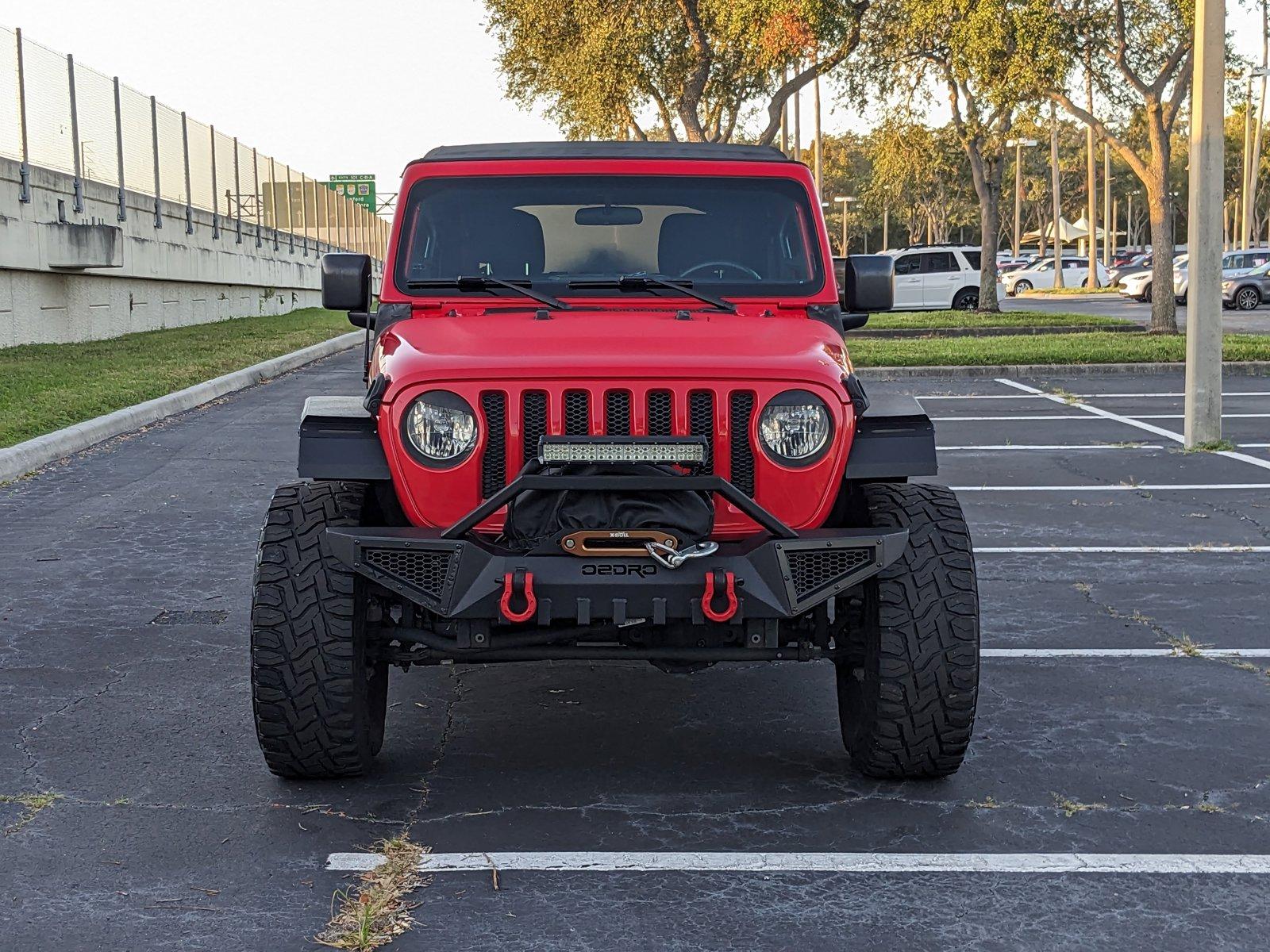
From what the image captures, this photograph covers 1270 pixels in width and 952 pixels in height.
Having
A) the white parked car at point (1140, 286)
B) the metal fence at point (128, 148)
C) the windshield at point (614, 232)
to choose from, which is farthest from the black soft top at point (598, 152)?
the white parked car at point (1140, 286)

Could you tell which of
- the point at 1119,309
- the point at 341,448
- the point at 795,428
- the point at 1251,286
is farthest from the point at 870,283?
the point at 1251,286

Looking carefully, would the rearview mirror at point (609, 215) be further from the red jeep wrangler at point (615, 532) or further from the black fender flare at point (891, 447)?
the black fender flare at point (891, 447)

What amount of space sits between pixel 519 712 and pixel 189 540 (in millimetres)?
4175

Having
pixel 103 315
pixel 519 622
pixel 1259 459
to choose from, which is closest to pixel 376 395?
pixel 519 622

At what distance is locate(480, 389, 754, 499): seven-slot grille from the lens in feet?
15.4

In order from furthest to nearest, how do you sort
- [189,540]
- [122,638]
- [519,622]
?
1. [189,540]
2. [122,638]
3. [519,622]

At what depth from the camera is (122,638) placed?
686 cm

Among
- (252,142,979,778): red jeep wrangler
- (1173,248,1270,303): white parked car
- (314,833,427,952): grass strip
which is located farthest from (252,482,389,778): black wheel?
(1173,248,1270,303): white parked car

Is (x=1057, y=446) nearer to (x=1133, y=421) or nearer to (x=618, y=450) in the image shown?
(x=1133, y=421)

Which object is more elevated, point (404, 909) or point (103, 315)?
point (103, 315)

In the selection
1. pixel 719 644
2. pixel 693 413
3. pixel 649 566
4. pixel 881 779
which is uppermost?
pixel 693 413

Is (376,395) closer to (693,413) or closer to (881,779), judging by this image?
(693,413)

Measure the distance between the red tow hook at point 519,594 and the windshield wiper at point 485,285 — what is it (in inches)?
59.8

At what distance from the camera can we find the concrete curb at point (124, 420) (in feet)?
39.6
